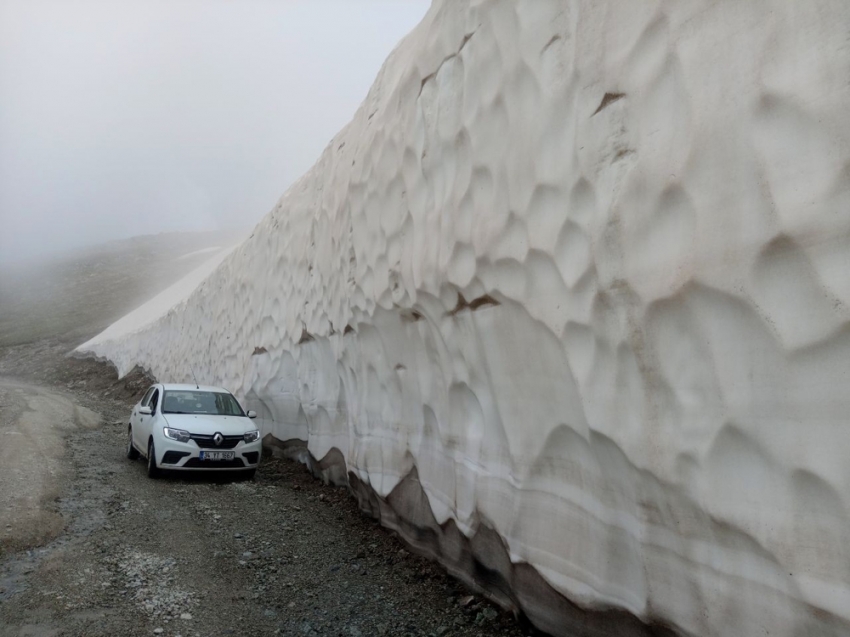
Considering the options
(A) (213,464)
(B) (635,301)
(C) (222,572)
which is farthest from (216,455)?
(B) (635,301)

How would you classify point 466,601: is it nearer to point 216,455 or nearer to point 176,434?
point 216,455

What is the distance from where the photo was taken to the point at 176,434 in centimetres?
963

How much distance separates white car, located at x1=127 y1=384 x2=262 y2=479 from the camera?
31.3 feet

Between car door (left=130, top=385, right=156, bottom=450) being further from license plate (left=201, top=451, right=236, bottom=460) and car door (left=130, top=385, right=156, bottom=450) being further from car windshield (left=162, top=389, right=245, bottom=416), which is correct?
license plate (left=201, top=451, right=236, bottom=460)

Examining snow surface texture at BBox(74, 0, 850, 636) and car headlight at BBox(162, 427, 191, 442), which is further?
car headlight at BBox(162, 427, 191, 442)

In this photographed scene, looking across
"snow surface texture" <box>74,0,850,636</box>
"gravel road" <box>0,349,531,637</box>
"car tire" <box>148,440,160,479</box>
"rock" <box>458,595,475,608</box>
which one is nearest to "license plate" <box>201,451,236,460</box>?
"gravel road" <box>0,349,531,637</box>

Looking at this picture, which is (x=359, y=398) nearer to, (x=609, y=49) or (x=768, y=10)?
(x=609, y=49)

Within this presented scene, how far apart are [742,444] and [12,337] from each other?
1786 inches

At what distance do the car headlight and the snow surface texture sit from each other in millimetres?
3889

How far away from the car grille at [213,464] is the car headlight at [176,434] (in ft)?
1.05

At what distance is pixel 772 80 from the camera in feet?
9.26

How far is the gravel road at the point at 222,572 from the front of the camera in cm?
477

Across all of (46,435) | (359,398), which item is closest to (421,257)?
(359,398)

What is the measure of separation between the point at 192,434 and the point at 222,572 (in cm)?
414
